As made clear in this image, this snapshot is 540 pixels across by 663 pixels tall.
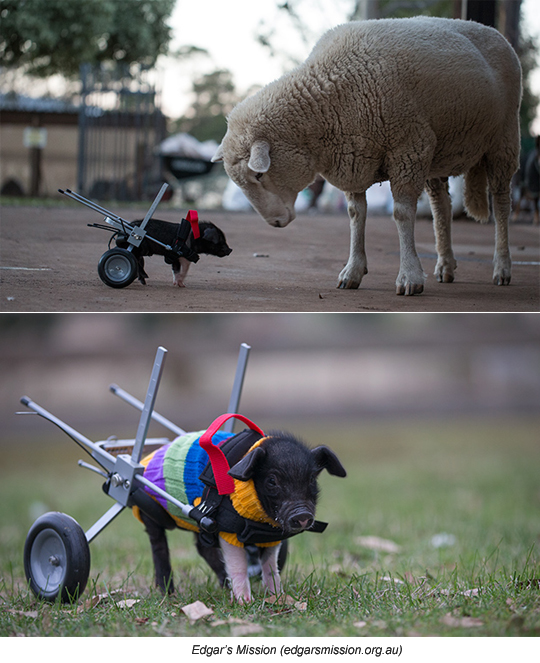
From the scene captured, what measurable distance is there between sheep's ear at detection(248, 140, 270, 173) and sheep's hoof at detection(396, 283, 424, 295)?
2.96ft

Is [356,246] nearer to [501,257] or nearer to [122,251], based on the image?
[501,257]

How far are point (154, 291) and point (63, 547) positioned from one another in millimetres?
1261

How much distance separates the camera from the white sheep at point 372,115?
3531mm

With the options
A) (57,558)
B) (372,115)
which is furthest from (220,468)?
(372,115)

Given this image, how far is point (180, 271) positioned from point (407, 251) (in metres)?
1.16

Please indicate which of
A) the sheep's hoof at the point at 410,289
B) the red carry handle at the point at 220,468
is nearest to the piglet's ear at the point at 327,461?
the red carry handle at the point at 220,468

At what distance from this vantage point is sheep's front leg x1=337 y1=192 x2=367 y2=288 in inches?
149

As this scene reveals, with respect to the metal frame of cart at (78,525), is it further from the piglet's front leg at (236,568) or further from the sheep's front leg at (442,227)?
the sheep's front leg at (442,227)

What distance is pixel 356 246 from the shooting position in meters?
3.88

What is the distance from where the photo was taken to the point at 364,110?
357 centimetres

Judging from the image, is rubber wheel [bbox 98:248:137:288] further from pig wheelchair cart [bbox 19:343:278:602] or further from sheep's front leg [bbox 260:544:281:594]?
sheep's front leg [bbox 260:544:281:594]

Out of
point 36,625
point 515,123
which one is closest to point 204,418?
point 515,123
